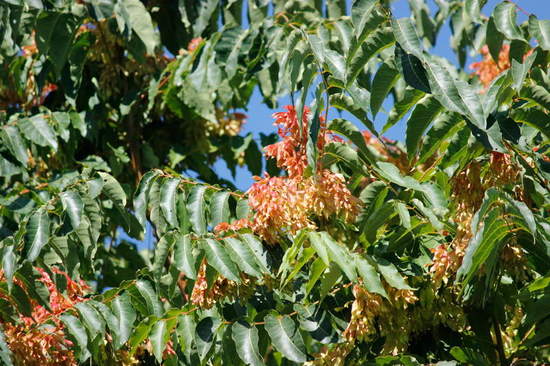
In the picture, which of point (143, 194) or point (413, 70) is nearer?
A: point (413, 70)

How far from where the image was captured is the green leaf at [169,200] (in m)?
2.70

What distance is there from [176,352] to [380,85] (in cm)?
107

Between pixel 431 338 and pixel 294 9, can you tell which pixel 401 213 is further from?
pixel 294 9

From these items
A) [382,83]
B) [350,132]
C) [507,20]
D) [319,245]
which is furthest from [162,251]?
[507,20]

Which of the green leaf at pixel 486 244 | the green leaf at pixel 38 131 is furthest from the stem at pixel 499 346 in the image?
the green leaf at pixel 38 131

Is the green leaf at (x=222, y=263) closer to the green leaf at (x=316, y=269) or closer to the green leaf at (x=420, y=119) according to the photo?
the green leaf at (x=316, y=269)

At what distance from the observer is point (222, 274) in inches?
90.4

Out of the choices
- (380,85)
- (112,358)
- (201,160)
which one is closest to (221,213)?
(112,358)

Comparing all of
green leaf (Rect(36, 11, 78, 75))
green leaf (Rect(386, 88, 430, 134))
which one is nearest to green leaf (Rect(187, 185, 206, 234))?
green leaf (Rect(386, 88, 430, 134))

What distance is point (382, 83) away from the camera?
7.32ft

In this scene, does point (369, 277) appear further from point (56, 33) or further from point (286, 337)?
point (56, 33)

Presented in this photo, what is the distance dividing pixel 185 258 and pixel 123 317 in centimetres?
36

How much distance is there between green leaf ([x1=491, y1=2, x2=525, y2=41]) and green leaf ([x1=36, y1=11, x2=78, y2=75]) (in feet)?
5.57

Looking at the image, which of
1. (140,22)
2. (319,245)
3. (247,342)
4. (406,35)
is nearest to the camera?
(406,35)
